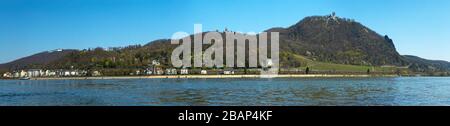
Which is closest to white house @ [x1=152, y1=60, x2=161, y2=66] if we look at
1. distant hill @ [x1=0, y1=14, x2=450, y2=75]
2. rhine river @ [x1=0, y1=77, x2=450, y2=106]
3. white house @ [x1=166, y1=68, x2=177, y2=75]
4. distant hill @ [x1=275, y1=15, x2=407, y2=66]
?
distant hill @ [x1=0, y1=14, x2=450, y2=75]

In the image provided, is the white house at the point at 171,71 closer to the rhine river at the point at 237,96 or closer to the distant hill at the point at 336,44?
the distant hill at the point at 336,44

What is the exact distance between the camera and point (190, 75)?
8206 centimetres

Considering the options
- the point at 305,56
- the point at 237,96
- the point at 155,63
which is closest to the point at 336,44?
the point at 305,56

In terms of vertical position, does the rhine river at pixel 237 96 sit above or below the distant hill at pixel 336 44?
below

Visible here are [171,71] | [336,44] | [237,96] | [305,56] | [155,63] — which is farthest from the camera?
[305,56]

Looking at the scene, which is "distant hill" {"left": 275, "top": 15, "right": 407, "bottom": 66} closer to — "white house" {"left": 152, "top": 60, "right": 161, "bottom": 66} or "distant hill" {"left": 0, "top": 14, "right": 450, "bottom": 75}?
"distant hill" {"left": 0, "top": 14, "right": 450, "bottom": 75}

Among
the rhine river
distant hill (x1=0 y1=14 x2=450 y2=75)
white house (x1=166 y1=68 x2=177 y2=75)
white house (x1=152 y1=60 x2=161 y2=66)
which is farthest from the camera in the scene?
white house (x1=152 y1=60 x2=161 y2=66)

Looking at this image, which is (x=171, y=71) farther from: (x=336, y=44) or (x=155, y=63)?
(x=336, y=44)

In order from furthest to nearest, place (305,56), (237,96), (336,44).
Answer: (305,56), (336,44), (237,96)

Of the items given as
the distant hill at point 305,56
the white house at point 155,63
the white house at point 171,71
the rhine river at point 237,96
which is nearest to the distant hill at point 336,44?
Answer: the distant hill at point 305,56
